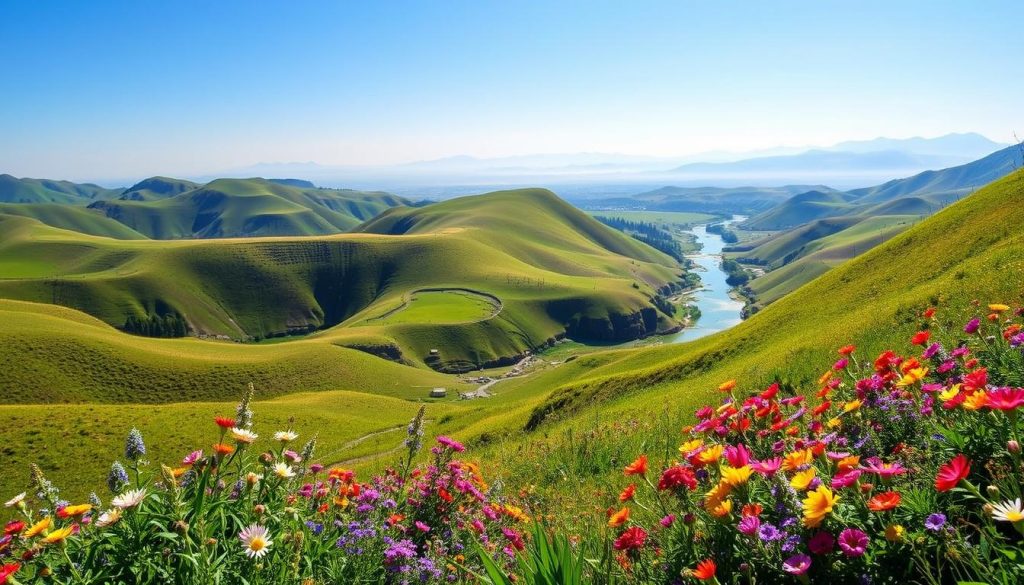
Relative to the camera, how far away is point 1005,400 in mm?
2729

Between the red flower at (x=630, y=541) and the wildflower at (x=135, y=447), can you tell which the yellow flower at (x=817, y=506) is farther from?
the wildflower at (x=135, y=447)

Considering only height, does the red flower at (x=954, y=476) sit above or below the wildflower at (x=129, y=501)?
above

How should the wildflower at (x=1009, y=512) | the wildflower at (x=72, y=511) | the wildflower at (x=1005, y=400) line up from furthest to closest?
the wildflower at (x=72, y=511) < the wildflower at (x=1005, y=400) < the wildflower at (x=1009, y=512)

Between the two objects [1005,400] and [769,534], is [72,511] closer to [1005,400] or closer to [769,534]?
[769,534]

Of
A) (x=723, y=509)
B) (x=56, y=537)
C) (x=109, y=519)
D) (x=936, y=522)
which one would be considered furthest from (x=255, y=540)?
(x=936, y=522)

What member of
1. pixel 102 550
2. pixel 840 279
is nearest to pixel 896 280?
pixel 840 279

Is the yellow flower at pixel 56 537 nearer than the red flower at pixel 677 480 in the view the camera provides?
Yes

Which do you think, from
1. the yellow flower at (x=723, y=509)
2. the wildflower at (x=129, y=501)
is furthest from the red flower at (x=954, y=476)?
the wildflower at (x=129, y=501)

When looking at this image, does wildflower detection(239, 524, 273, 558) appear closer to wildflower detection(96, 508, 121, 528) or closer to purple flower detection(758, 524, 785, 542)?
wildflower detection(96, 508, 121, 528)

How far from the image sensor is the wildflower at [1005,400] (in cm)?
268

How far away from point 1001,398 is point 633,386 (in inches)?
1260

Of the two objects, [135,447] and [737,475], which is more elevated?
[737,475]

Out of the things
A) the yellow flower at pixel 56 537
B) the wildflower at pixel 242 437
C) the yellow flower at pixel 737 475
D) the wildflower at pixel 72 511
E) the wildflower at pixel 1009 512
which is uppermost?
the wildflower at pixel 1009 512

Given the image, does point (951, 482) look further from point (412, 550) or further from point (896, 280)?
point (896, 280)
